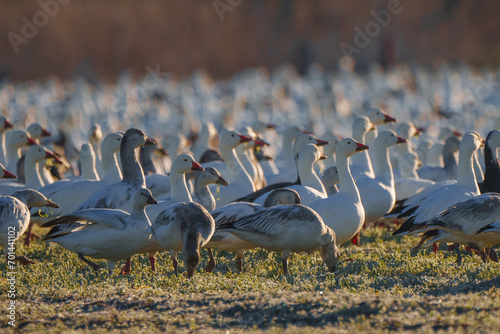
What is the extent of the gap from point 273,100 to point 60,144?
15.1 meters

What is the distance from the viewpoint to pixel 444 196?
905cm

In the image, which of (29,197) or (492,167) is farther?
(492,167)

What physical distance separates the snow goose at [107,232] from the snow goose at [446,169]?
6.54 metres

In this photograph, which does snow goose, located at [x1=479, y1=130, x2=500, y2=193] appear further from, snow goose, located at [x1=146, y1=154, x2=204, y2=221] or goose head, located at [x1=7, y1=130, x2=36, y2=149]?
goose head, located at [x1=7, y1=130, x2=36, y2=149]

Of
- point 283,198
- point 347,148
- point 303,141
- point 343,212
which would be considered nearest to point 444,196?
point 347,148

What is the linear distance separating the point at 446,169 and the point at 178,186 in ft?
18.8

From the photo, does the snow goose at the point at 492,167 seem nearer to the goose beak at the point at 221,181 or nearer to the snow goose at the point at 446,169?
the snow goose at the point at 446,169

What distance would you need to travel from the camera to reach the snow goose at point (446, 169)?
12.9 metres

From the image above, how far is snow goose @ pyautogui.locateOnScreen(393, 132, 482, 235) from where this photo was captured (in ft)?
28.8

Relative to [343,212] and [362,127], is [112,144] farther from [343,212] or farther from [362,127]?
[362,127]

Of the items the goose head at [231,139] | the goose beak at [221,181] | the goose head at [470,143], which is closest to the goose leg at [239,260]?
the goose beak at [221,181]

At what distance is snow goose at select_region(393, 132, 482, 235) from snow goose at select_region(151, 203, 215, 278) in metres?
2.41

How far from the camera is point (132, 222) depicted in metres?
7.60

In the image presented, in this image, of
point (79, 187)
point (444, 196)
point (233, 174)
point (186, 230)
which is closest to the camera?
point (186, 230)
